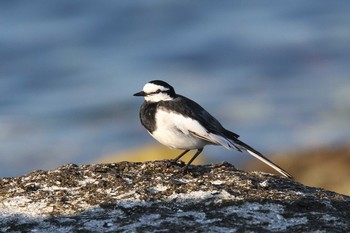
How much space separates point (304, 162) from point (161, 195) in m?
7.82

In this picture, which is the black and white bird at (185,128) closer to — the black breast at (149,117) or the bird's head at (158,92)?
the black breast at (149,117)

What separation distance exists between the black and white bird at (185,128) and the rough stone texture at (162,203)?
2.87ft

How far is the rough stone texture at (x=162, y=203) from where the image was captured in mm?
6457

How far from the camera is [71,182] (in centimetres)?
732

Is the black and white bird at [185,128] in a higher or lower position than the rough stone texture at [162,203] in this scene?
higher

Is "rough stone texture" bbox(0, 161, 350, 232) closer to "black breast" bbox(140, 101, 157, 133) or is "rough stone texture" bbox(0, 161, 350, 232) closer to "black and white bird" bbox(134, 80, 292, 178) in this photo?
"black and white bird" bbox(134, 80, 292, 178)

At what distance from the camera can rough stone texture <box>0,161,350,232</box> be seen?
21.2 feet

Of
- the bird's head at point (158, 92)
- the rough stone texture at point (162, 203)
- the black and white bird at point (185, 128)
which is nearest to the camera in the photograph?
the rough stone texture at point (162, 203)

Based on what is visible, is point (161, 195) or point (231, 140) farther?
point (231, 140)

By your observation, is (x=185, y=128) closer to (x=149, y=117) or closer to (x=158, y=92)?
(x=149, y=117)

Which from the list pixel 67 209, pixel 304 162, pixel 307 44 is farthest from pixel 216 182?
pixel 307 44

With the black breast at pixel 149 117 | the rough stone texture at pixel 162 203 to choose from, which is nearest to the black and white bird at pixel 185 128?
the black breast at pixel 149 117

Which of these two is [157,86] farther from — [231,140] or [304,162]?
[304,162]

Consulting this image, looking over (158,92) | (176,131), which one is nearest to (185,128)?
(176,131)
